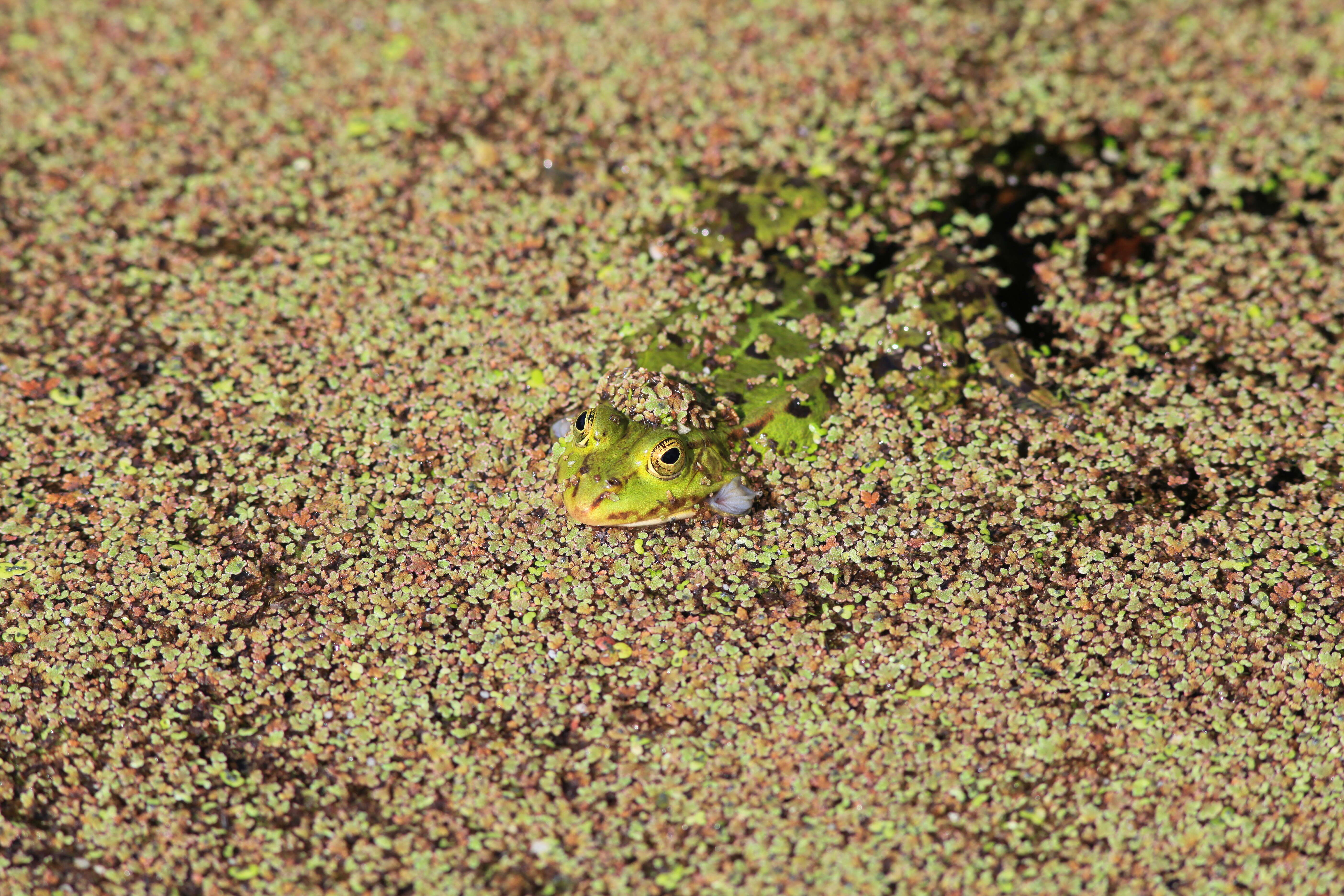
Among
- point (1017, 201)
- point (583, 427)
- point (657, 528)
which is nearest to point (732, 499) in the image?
point (657, 528)

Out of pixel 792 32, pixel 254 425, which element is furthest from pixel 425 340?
pixel 792 32

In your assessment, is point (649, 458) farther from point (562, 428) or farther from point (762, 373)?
point (762, 373)

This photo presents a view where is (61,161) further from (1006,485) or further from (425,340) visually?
(1006,485)

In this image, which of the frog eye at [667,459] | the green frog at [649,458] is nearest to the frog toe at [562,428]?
the green frog at [649,458]

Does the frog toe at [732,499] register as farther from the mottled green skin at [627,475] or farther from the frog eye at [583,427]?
the frog eye at [583,427]

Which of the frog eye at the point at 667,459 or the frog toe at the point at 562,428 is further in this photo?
the frog toe at the point at 562,428

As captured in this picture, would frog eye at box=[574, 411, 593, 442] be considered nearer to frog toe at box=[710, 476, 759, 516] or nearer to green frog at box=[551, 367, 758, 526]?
green frog at box=[551, 367, 758, 526]

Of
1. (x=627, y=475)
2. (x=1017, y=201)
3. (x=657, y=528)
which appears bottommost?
(x=657, y=528)
